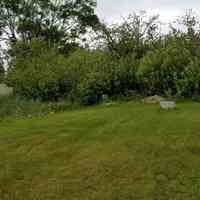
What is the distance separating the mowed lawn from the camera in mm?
3289

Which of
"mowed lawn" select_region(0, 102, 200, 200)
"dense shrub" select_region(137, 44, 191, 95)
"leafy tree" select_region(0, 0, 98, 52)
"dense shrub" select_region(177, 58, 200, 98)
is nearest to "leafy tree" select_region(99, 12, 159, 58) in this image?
"dense shrub" select_region(137, 44, 191, 95)

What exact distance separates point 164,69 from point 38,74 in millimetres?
4537

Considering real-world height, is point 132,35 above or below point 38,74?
above

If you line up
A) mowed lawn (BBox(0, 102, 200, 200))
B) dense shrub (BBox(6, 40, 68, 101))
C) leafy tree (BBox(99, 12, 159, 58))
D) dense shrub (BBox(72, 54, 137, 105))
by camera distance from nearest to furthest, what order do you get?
mowed lawn (BBox(0, 102, 200, 200)), dense shrub (BBox(72, 54, 137, 105)), dense shrub (BBox(6, 40, 68, 101)), leafy tree (BBox(99, 12, 159, 58))

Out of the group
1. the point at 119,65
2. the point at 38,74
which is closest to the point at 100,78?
the point at 119,65

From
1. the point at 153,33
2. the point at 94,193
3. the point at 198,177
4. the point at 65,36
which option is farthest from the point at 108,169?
the point at 65,36

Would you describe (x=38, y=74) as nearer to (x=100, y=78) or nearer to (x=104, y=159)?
(x=100, y=78)

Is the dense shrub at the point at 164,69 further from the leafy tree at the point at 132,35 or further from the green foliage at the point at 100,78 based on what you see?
the leafy tree at the point at 132,35

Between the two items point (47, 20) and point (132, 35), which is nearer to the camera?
point (132, 35)

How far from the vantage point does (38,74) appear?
1145cm

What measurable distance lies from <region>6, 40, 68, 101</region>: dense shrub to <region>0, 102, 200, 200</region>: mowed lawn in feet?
14.3

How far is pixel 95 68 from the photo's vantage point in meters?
10.4

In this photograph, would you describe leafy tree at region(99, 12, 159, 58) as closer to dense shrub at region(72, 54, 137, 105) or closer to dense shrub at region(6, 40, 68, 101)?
dense shrub at region(72, 54, 137, 105)

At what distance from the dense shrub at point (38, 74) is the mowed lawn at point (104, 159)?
4.35 metres
